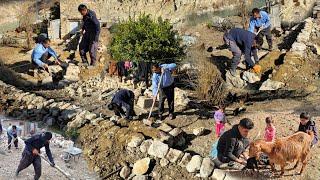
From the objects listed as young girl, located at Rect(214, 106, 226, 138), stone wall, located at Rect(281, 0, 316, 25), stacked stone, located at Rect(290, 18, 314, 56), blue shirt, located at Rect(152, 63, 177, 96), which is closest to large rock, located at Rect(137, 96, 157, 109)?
blue shirt, located at Rect(152, 63, 177, 96)

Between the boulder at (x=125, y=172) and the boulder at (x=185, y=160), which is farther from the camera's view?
the boulder at (x=125, y=172)

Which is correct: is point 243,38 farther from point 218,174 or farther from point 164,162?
point 218,174

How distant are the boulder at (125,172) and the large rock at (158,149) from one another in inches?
19.4

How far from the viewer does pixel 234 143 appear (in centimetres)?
822

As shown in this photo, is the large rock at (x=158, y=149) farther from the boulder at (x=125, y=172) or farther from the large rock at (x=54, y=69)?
the large rock at (x=54, y=69)

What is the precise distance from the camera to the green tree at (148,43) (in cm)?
1452

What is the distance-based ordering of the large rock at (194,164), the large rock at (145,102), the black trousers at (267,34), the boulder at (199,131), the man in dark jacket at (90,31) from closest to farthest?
1. the large rock at (194,164)
2. the boulder at (199,131)
3. the large rock at (145,102)
4. the man in dark jacket at (90,31)
5. the black trousers at (267,34)

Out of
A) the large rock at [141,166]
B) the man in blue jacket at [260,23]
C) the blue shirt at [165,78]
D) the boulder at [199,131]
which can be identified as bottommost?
the large rock at [141,166]

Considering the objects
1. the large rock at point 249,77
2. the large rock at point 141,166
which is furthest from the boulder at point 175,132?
the large rock at point 249,77

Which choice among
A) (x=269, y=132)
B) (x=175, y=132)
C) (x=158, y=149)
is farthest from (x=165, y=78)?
(x=269, y=132)

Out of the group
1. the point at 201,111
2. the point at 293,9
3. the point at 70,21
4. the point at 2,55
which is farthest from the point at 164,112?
the point at 70,21

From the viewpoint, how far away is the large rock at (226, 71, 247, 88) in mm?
13336

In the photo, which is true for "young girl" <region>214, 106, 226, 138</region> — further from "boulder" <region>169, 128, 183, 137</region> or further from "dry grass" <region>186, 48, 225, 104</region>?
"dry grass" <region>186, 48, 225, 104</region>

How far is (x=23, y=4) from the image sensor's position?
3503 cm
